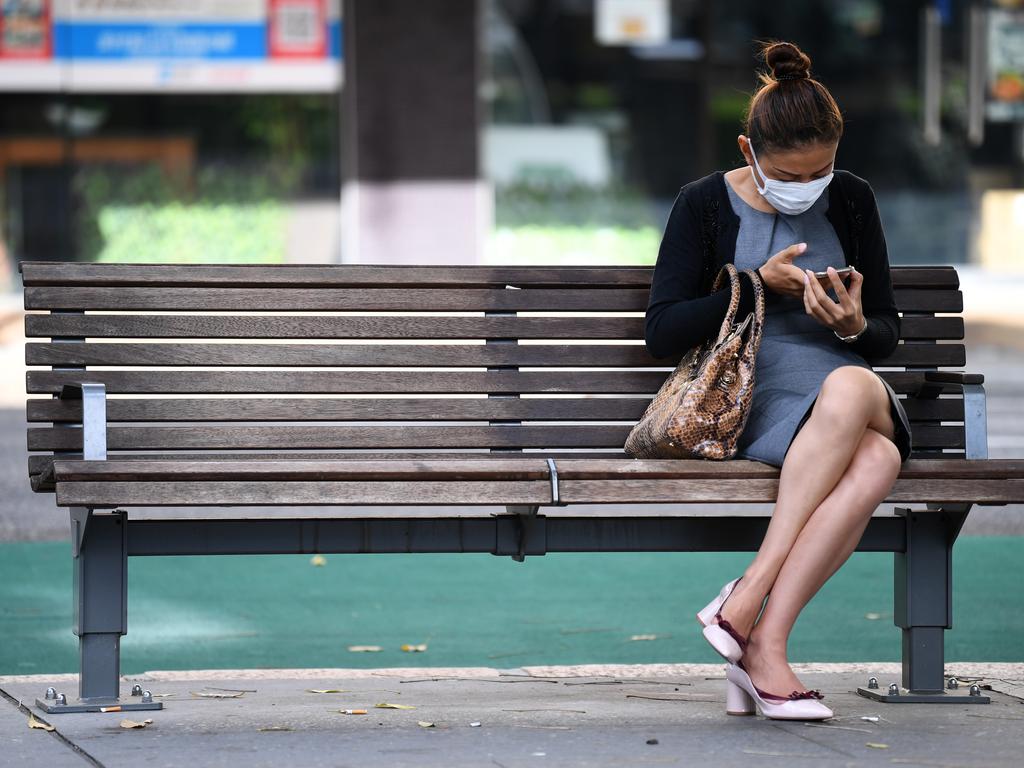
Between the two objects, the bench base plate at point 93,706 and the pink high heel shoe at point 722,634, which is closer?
the pink high heel shoe at point 722,634

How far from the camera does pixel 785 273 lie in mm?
4246

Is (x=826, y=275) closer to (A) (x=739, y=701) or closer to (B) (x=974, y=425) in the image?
(B) (x=974, y=425)

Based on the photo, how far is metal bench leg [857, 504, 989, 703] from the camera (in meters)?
4.35

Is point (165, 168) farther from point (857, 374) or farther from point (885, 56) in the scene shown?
point (857, 374)

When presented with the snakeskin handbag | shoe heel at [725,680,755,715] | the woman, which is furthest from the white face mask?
shoe heel at [725,680,755,715]

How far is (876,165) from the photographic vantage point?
1827cm

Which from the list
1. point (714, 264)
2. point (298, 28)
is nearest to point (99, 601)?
point (714, 264)

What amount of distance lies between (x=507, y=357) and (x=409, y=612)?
5.13 feet

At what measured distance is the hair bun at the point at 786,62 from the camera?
4.28 metres

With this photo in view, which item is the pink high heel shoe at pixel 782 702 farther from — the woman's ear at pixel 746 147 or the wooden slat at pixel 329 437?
the woman's ear at pixel 746 147

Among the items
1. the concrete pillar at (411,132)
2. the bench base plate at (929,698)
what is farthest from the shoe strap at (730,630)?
the concrete pillar at (411,132)

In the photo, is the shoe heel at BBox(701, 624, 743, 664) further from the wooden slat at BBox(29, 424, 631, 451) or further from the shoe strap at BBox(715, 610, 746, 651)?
the wooden slat at BBox(29, 424, 631, 451)

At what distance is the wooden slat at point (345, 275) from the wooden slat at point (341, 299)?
2cm

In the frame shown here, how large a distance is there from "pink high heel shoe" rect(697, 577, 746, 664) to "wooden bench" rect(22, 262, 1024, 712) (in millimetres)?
256
